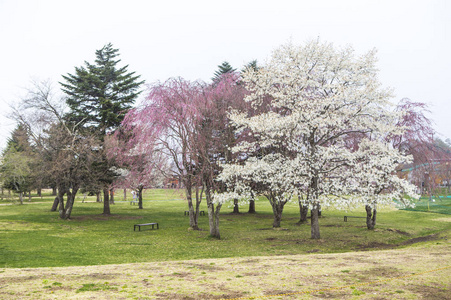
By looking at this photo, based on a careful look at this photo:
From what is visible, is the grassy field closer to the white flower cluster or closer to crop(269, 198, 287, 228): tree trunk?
crop(269, 198, 287, 228): tree trunk

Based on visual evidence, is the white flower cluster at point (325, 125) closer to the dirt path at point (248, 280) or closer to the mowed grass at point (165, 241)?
the mowed grass at point (165, 241)

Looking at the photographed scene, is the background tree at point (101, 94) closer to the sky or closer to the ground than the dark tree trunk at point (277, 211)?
closer to the sky

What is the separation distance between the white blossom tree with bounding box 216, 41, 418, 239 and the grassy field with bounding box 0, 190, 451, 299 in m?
3.20

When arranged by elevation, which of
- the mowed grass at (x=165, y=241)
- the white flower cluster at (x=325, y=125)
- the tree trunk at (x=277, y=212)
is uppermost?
the white flower cluster at (x=325, y=125)

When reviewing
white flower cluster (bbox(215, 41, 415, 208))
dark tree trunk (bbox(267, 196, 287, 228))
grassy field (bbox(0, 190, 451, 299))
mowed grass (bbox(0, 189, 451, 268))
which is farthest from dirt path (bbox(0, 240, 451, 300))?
dark tree trunk (bbox(267, 196, 287, 228))

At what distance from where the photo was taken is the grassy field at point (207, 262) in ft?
27.5

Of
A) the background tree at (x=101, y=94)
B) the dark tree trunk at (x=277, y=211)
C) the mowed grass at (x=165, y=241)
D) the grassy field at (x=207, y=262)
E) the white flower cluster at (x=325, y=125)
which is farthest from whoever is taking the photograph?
the background tree at (x=101, y=94)

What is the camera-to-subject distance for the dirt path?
803 cm

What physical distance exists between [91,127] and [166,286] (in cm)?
2925

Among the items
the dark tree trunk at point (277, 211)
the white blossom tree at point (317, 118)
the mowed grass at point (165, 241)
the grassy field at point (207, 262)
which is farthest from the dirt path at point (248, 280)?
the dark tree trunk at point (277, 211)

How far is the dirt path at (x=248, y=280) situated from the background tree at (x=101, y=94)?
81.4 feet

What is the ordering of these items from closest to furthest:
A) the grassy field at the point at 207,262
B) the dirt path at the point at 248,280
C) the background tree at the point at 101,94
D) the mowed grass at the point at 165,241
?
the dirt path at the point at 248,280, the grassy field at the point at 207,262, the mowed grass at the point at 165,241, the background tree at the point at 101,94

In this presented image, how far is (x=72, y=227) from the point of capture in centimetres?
2603

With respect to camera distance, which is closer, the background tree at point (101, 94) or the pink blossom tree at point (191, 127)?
the pink blossom tree at point (191, 127)
